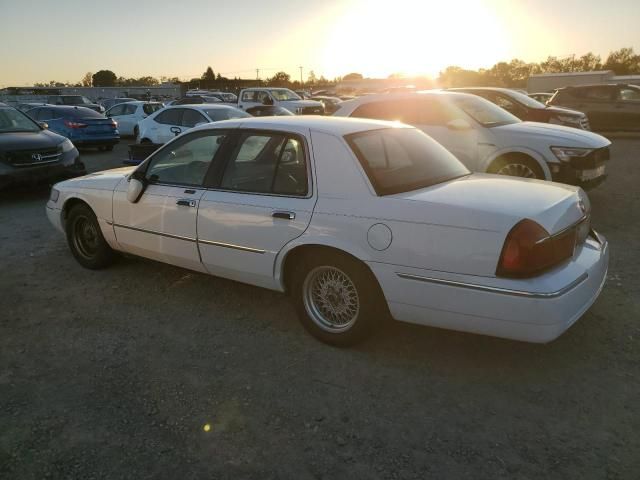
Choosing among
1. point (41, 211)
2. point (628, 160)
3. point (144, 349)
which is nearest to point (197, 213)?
point (144, 349)

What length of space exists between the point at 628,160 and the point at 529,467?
1184cm

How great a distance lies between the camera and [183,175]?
4188 millimetres

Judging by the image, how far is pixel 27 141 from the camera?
8414mm

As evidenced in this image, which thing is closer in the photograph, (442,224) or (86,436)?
(86,436)

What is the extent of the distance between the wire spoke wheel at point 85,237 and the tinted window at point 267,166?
77.1 inches

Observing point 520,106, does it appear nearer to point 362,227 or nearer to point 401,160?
point 401,160

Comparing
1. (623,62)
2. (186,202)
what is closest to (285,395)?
(186,202)

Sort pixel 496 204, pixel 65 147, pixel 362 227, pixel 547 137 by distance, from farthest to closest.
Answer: pixel 65 147 → pixel 547 137 → pixel 362 227 → pixel 496 204

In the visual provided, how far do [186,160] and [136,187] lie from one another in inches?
19.5

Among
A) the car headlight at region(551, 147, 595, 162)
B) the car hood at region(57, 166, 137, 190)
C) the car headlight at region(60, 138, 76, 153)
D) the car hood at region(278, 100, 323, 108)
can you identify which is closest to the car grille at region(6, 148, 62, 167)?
the car headlight at region(60, 138, 76, 153)

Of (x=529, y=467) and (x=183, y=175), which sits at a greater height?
(x=183, y=175)

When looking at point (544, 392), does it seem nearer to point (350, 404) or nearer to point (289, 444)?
point (350, 404)

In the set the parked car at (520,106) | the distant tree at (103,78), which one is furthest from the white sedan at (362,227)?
the distant tree at (103,78)

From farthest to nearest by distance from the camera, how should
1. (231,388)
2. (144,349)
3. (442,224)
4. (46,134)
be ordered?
1. (46,134)
2. (144,349)
3. (231,388)
4. (442,224)
